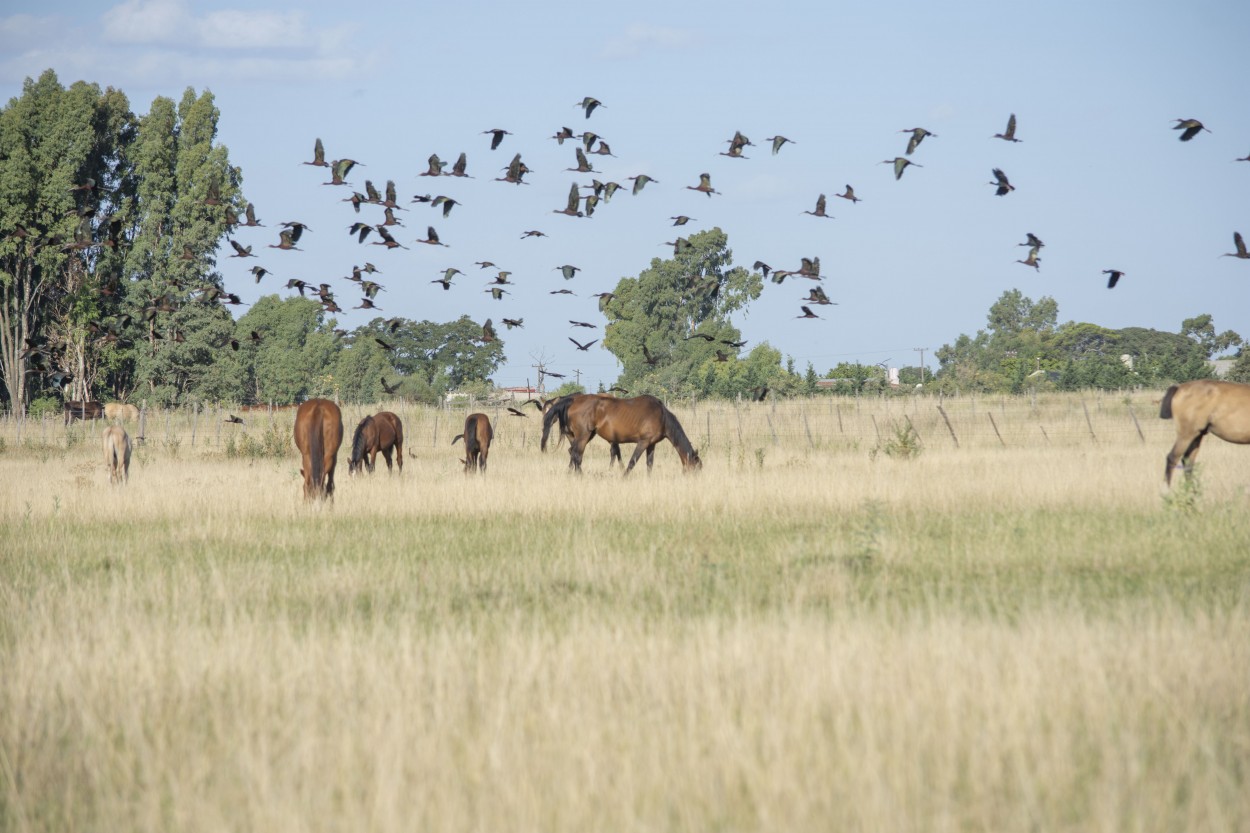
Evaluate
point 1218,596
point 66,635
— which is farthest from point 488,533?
point 1218,596

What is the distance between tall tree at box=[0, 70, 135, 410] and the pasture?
135ft

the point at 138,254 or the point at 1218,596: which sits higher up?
the point at 138,254

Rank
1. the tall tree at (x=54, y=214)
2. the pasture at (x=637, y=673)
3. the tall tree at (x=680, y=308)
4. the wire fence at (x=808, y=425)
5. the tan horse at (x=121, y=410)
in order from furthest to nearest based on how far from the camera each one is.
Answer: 1. the tall tree at (x=680, y=308)
2. the tan horse at (x=121, y=410)
3. the tall tree at (x=54, y=214)
4. the wire fence at (x=808, y=425)
5. the pasture at (x=637, y=673)

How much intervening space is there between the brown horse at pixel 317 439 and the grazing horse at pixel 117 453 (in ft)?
18.3

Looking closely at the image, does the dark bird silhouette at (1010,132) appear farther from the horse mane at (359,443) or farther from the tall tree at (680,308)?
the tall tree at (680,308)

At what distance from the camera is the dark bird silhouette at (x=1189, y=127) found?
16578 mm

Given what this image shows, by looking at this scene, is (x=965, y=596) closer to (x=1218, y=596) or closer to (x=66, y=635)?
(x=1218, y=596)

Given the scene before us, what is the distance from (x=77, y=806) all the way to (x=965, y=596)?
22.8 ft

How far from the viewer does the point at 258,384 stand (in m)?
92.2

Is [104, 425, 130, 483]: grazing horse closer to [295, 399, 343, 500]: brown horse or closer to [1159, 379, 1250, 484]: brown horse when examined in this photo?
[295, 399, 343, 500]: brown horse

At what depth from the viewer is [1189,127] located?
55.0 feet

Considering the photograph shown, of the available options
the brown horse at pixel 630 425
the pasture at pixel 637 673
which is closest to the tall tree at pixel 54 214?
the brown horse at pixel 630 425

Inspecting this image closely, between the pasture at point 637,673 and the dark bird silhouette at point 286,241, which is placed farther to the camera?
the dark bird silhouette at point 286,241

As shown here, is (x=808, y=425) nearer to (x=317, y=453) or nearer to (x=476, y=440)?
(x=476, y=440)
